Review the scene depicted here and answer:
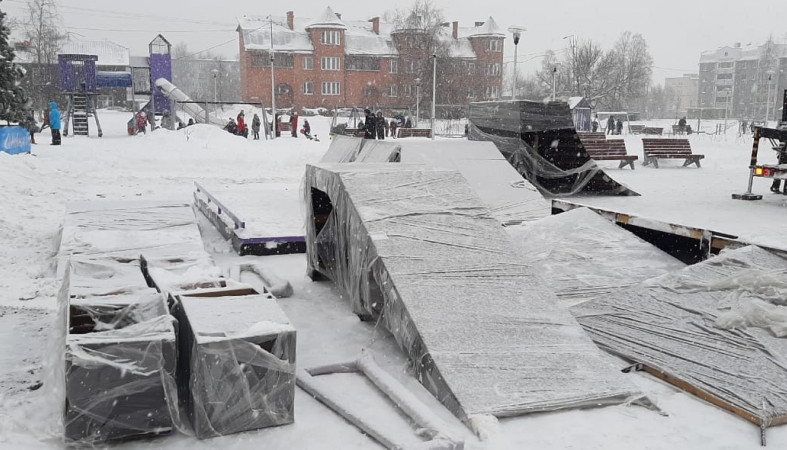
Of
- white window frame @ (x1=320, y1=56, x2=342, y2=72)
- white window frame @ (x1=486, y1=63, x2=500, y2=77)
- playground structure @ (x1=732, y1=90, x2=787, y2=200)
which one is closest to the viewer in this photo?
playground structure @ (x1=732, y1=90, x2=787, y2=200)

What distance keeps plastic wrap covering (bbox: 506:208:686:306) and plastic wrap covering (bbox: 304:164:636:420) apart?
2.67ft

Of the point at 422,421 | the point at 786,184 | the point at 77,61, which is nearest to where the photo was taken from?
the point at 422,421

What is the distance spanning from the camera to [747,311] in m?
5.05

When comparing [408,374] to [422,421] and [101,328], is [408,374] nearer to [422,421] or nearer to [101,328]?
[422,421]

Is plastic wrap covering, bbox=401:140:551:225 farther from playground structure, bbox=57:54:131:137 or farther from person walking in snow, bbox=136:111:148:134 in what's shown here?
person walking in snow, bbox=136:111:148:134

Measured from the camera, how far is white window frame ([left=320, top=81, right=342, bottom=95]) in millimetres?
67812

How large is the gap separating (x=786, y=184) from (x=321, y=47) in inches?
2371

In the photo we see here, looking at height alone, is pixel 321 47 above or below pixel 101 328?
above

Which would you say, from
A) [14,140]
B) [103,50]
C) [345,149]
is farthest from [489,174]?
[103,50]

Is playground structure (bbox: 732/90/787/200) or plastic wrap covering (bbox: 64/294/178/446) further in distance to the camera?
playground structure (bbox: 732/90/787/200)

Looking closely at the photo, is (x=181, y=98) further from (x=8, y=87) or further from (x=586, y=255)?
(x=586, y=255)

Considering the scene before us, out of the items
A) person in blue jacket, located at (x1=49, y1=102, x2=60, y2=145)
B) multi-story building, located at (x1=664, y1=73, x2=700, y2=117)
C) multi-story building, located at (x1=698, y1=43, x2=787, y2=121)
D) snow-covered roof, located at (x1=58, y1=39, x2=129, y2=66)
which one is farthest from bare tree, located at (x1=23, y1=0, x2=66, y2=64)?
multi-story building, located at (x1=664, y1=73, x2=700, y2=117)

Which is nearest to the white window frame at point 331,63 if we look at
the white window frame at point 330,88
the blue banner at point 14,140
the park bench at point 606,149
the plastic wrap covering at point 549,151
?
the white window frame at point 330,88

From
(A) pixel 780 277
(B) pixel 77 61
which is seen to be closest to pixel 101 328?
(A) pixel 780 277
